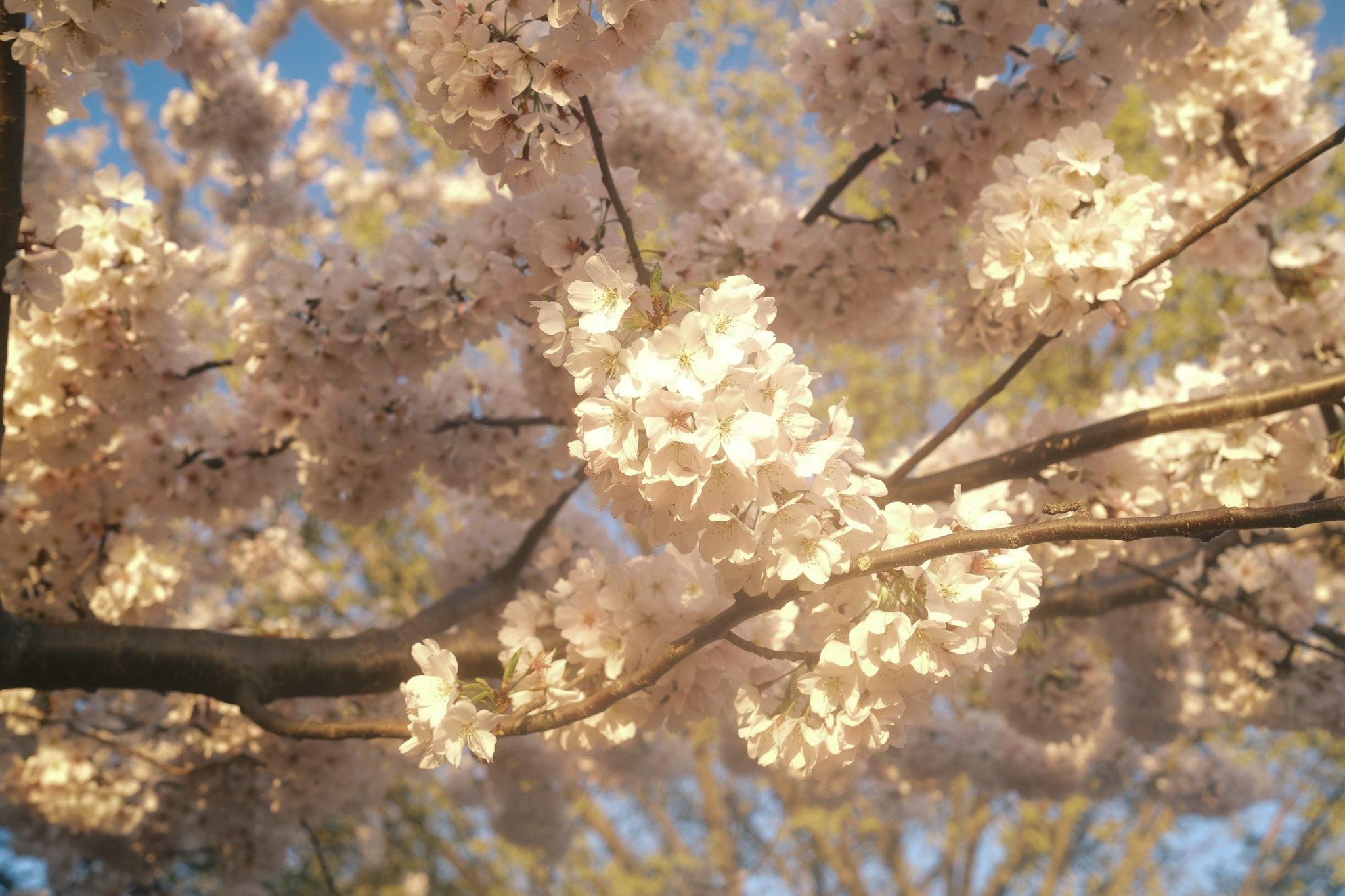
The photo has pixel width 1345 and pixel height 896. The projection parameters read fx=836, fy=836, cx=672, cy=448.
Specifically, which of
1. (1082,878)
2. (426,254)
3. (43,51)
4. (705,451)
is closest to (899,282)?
(426,254)

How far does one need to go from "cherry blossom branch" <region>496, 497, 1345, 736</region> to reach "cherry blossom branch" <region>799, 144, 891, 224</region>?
86.8 inches

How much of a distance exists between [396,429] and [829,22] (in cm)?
A: 246

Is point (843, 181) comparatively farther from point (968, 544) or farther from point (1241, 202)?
point (968, 544)

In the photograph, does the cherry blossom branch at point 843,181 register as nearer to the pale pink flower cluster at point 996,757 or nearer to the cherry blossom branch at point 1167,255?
the cherry blossom branch at point 1167,255

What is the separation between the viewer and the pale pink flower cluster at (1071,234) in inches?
84.2

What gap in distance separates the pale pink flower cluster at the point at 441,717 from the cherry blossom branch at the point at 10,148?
1158 millimetres

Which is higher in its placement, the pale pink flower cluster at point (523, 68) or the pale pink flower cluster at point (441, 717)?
the pale pink flower cluster at point (523, 68)

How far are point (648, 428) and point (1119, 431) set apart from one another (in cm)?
173

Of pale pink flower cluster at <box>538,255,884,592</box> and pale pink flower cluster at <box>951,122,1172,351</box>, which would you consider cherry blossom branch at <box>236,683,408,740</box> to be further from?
pale pink flower cluster at <box>951,122,1172,351</box>

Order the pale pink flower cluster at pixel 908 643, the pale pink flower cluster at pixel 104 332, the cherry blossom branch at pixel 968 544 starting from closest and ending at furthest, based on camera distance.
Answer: the cherry blossom branch at pixel 968 544 → the pale pink flower cluster at pixel 908 643 → the pale pink flower cluster at pixel 104 332

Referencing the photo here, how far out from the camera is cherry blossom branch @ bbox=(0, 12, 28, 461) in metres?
1.93

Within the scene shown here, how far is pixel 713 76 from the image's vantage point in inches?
391

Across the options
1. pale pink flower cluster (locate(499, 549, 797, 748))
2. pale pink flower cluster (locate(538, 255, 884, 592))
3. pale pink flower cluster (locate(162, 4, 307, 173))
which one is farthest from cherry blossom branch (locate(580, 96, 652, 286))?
pale pink flower cluster (locate(162, 4, 307, 173))

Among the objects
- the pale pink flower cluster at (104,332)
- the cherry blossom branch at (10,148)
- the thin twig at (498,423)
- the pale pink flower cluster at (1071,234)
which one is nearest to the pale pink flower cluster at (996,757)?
the thin twig at (498,423)
